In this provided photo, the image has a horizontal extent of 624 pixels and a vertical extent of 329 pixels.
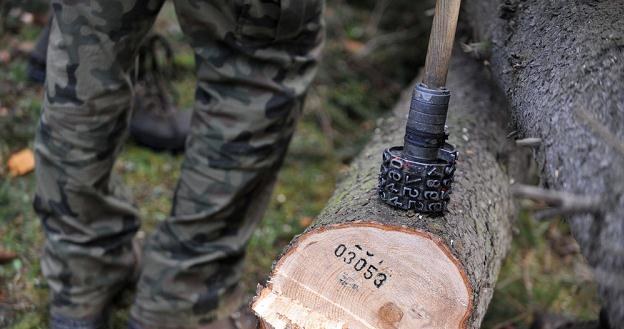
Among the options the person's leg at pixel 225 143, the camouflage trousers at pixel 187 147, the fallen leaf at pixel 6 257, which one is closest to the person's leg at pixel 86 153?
the camouflage trousers at pixel 187 147

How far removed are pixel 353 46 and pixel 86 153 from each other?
268 centimetres

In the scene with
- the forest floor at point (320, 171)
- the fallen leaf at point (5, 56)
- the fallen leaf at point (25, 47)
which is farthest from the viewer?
the fallen leaf at point (25, 47)

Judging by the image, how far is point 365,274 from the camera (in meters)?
1.64

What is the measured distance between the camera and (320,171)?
3.78 metres

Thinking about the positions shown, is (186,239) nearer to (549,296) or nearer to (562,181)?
(562,181)

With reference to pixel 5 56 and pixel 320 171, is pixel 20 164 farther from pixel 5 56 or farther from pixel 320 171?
pixel 320 171

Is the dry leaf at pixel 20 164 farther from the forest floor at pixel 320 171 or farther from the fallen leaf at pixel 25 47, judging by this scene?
the fallen leaf at pixel 25 47

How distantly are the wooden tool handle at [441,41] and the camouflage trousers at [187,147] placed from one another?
48 cm

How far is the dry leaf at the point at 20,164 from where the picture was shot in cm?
321

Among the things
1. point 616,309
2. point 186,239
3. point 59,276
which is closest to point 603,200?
point 616,309

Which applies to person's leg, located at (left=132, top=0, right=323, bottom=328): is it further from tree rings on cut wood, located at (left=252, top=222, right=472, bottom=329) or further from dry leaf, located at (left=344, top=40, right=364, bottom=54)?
dry leaf, located at (left=344, top=40, right=364, bottom=54)

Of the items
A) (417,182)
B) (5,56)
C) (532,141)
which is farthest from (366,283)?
(5,56)

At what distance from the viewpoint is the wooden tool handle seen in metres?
1.67

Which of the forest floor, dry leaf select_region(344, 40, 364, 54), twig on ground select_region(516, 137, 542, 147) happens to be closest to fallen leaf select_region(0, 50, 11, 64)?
the forest floor
